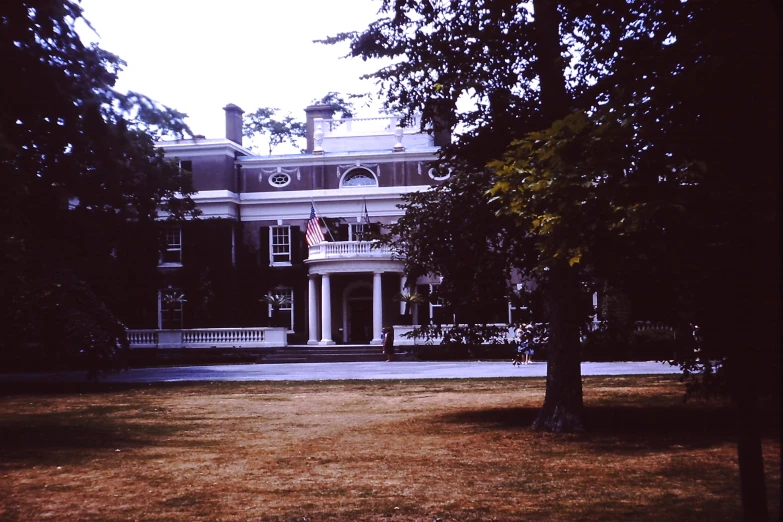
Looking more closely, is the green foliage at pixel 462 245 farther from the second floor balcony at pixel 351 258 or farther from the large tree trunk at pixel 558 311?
the second floor balcony at pixel 351 258

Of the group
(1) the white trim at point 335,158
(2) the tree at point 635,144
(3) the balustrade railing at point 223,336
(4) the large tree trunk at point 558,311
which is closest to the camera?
(2) the tree at point 635,144

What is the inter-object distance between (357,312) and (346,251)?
178 inches

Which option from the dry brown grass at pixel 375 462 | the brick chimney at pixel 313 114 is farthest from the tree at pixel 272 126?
the dry brown grass at pixel 375 462

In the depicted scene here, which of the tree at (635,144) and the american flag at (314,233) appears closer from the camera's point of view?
the tree at (635,144)

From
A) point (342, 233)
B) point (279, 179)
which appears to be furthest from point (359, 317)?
point (279, 179)

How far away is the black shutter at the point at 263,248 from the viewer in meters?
45.7

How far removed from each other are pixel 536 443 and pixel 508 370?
1680 cm

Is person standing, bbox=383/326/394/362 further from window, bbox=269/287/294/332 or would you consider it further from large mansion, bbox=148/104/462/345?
window, bbox=269/287/294/332

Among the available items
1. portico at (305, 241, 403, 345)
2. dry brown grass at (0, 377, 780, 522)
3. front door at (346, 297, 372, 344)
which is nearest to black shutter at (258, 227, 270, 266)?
portico at (305, 241, 403, 345)

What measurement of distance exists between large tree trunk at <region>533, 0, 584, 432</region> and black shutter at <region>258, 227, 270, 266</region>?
3413 centimetres

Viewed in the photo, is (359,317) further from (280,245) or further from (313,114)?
(313,114)

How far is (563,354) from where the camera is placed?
12.4 meters

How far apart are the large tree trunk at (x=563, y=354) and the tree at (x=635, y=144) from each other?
0.02 m

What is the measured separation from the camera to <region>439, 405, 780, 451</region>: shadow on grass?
11141 mm
